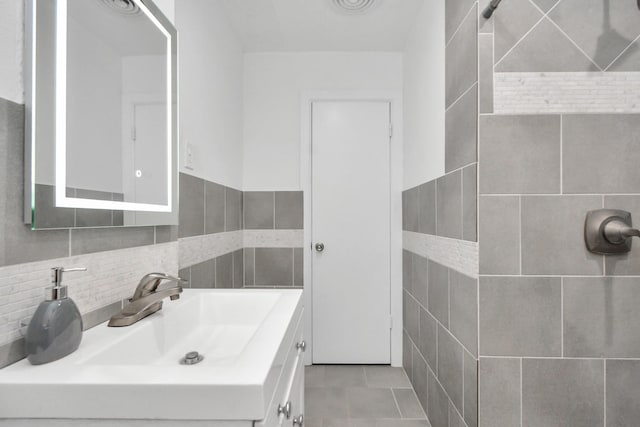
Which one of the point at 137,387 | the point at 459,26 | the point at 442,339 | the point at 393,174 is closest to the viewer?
the point at 137,387

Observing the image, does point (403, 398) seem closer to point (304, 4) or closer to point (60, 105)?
point (60, 105)

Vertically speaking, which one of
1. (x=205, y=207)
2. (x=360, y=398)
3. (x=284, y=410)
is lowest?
(x=360, y=398)

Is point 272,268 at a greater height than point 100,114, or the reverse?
point 100,114

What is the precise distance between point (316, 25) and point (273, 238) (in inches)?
60.0

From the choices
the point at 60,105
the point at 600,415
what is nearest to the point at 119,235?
the point at 60,105

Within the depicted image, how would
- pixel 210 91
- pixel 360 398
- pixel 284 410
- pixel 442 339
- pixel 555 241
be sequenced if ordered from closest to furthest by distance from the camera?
pixel 284 410, pixel 555 241, pixel 442 339, pixel 210 91, pixel 360 398

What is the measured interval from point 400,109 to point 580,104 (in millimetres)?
1364

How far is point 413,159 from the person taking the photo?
2.14 m

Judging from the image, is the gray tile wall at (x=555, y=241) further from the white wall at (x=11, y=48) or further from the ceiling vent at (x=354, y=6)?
the white wall at (x=11, y=48)

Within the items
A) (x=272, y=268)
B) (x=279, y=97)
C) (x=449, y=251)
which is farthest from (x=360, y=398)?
(x=279, y=97)

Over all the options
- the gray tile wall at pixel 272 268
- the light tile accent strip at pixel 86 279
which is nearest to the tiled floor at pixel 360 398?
the gray tile wall at pixel 272 268

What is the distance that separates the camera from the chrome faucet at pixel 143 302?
86 centimetres

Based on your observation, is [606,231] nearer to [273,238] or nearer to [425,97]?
[425,97]

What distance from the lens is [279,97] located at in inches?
97.3
